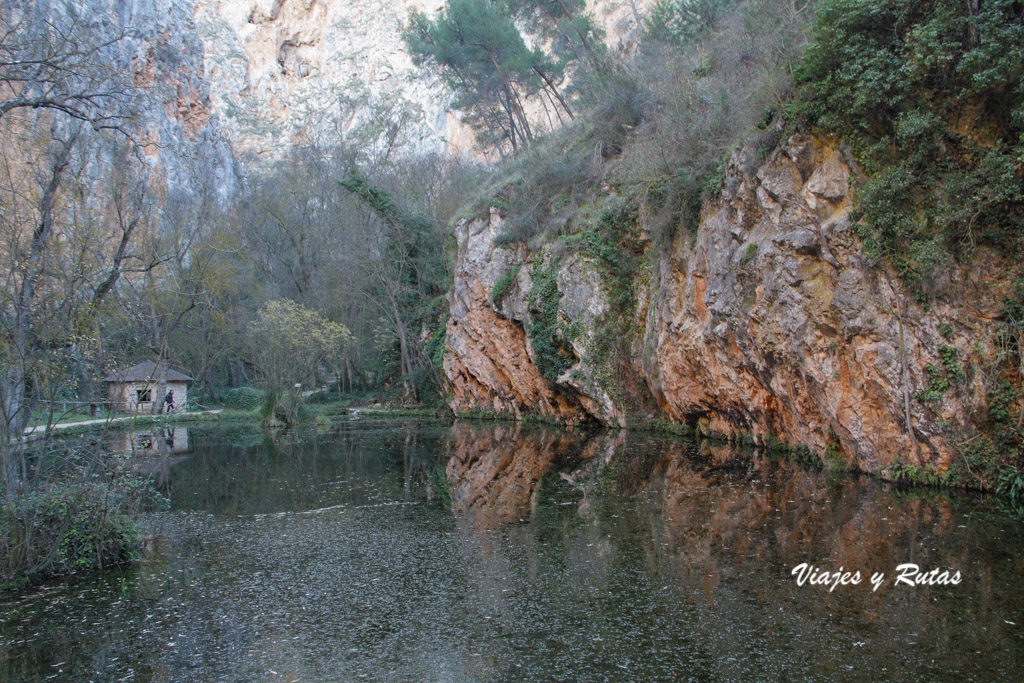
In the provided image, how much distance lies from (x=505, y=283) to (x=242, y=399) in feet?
78.4

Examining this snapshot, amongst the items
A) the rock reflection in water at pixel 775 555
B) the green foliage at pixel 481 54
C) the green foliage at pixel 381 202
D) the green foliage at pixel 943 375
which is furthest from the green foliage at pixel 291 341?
the green foliage at pixel 943 375

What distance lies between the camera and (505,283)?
27.2 m

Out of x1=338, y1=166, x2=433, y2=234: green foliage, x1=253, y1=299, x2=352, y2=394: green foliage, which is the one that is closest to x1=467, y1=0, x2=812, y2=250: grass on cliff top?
x1=338, y1=166, x2=433, y2=234: green foliage

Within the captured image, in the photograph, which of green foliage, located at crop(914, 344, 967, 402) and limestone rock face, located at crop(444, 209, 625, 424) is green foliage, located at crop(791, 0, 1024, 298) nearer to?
green foliage, located at crop(914, 344, 967, 402)

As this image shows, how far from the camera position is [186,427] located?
32938 mm

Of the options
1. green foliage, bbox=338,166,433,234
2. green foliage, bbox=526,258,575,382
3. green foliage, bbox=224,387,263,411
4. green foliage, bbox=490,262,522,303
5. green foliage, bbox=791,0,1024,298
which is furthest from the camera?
green foliage, bbox=224,387,263,411

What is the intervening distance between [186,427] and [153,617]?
29273 mm

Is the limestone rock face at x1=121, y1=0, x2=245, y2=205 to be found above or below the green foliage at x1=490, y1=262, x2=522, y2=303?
above

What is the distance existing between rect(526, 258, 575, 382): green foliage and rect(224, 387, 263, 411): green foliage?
24.2m

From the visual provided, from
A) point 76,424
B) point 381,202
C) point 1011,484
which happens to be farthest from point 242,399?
point 1011,484

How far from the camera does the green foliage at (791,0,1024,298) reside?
9.58 m

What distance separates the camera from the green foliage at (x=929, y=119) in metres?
9.58

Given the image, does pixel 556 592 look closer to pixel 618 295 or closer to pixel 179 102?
pixel 618 295

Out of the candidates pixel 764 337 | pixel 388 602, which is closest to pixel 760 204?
pixel 764 337
